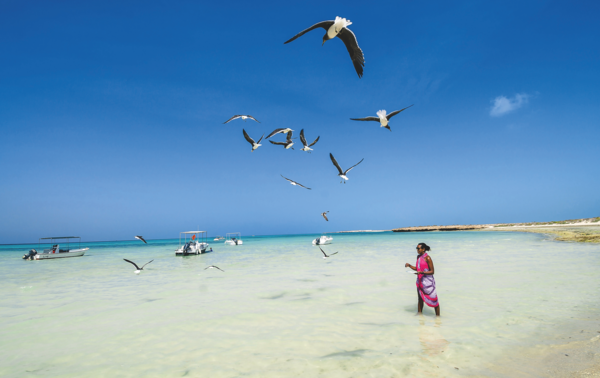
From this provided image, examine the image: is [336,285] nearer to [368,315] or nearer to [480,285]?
[368,315]

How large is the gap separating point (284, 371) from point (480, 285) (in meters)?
9.77

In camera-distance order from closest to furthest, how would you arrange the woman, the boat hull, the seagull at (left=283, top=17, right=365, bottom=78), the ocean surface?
1. the ocean surface
2. the seagull at (left=283, top=17, right=365, bottom=78)
3. the woman
4. the boat hull

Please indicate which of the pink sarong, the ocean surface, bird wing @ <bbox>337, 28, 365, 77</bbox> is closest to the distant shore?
the ocean surface

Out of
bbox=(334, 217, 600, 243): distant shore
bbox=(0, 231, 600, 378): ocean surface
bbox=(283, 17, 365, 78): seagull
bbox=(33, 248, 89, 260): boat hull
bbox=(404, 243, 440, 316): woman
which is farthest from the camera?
bbox=(33, 248, 89, 260): boat hull

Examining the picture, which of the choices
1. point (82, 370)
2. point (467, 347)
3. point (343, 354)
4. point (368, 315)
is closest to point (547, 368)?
point (467, 347)

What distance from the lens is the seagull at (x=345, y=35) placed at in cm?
671

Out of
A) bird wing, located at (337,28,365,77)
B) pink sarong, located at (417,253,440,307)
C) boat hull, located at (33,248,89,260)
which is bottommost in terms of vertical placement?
boat hull, located at (33,248,89,260)

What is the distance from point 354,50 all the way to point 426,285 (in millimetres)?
6389

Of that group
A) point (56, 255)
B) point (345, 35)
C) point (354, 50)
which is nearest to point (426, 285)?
point (354, 50)

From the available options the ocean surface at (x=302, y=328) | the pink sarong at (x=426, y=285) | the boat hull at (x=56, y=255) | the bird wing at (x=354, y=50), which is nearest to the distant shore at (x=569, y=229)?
the ocean surface at (x=302, y=328)

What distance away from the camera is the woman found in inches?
283

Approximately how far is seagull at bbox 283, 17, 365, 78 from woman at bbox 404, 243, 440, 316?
488cm

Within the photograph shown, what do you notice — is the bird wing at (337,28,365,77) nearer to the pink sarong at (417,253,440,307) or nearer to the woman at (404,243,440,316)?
the woman at (404,243,440,316)

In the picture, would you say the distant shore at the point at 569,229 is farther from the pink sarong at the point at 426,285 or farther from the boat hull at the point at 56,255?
the boat hull at the point at 56,255
